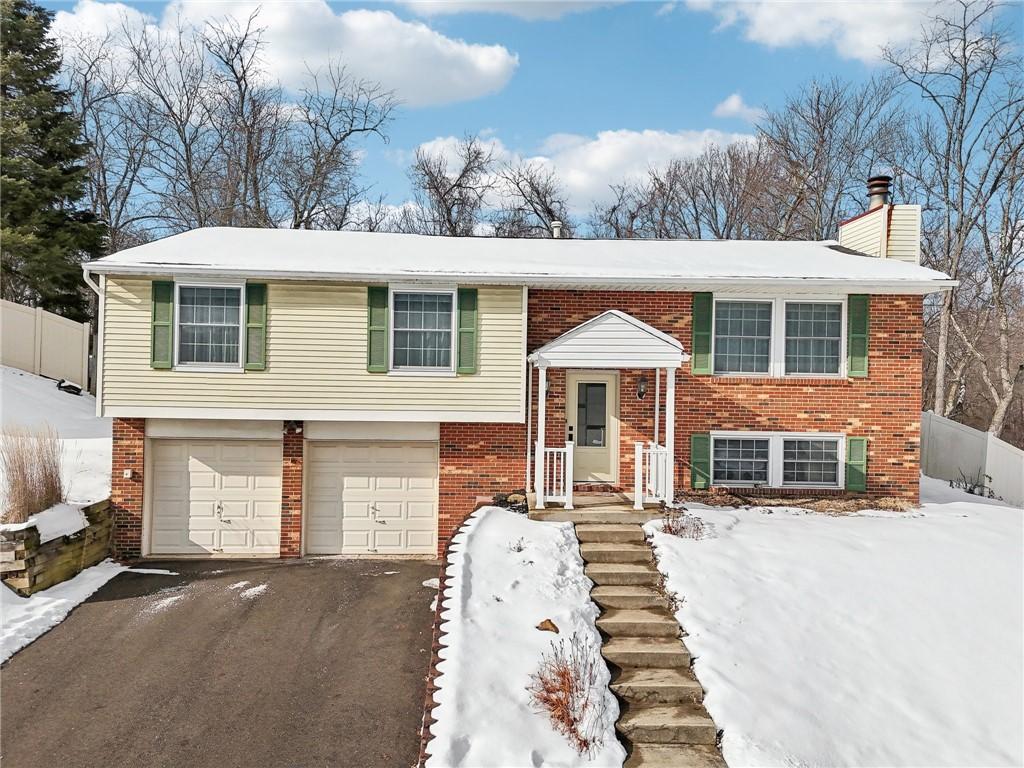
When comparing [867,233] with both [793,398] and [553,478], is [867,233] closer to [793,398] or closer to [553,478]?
[793,398]

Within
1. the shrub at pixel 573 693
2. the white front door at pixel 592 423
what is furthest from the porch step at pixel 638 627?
the white front door at pixel 592 423

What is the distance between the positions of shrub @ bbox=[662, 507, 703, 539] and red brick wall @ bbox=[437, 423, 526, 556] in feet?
9.62

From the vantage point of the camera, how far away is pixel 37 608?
8320 mm

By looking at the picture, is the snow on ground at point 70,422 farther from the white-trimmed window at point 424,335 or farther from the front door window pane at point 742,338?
the front door window pane at point 742,338

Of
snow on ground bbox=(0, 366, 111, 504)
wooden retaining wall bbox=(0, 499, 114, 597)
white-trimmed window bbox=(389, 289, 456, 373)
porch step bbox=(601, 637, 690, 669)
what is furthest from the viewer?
snow on ground bbox=(0, 366, 111, 504)

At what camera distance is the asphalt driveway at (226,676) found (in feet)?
19.0

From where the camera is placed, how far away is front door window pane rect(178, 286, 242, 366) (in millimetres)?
10141

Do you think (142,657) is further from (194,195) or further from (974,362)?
(974,362)

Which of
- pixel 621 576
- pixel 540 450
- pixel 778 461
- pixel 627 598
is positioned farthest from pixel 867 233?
pixel 627 598

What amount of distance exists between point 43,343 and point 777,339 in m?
18.1

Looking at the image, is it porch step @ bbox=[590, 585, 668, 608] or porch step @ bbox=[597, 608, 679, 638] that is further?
porch step @ bbox=[590, 585, 668, 608]

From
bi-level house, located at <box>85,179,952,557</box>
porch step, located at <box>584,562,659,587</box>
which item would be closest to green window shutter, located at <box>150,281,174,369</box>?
bi-level house, located at <box>85,179,952,557</box>

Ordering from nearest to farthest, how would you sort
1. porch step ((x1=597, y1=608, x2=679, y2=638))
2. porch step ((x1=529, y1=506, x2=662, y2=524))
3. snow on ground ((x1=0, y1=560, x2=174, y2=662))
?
porch step ((x1=597, y1=608, x2=679, y2=638)) < snow on ground ((x1=0, y1=560, x2=174, y2=662)) < porch step ((x1=529, y1=506, x2=662, y2=524))

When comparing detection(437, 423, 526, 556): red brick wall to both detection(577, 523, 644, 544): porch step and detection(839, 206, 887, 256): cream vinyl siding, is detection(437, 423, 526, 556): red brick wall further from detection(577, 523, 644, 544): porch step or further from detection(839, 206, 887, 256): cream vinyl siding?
detection(839, 206, 887, 256): cream vinyl siding
